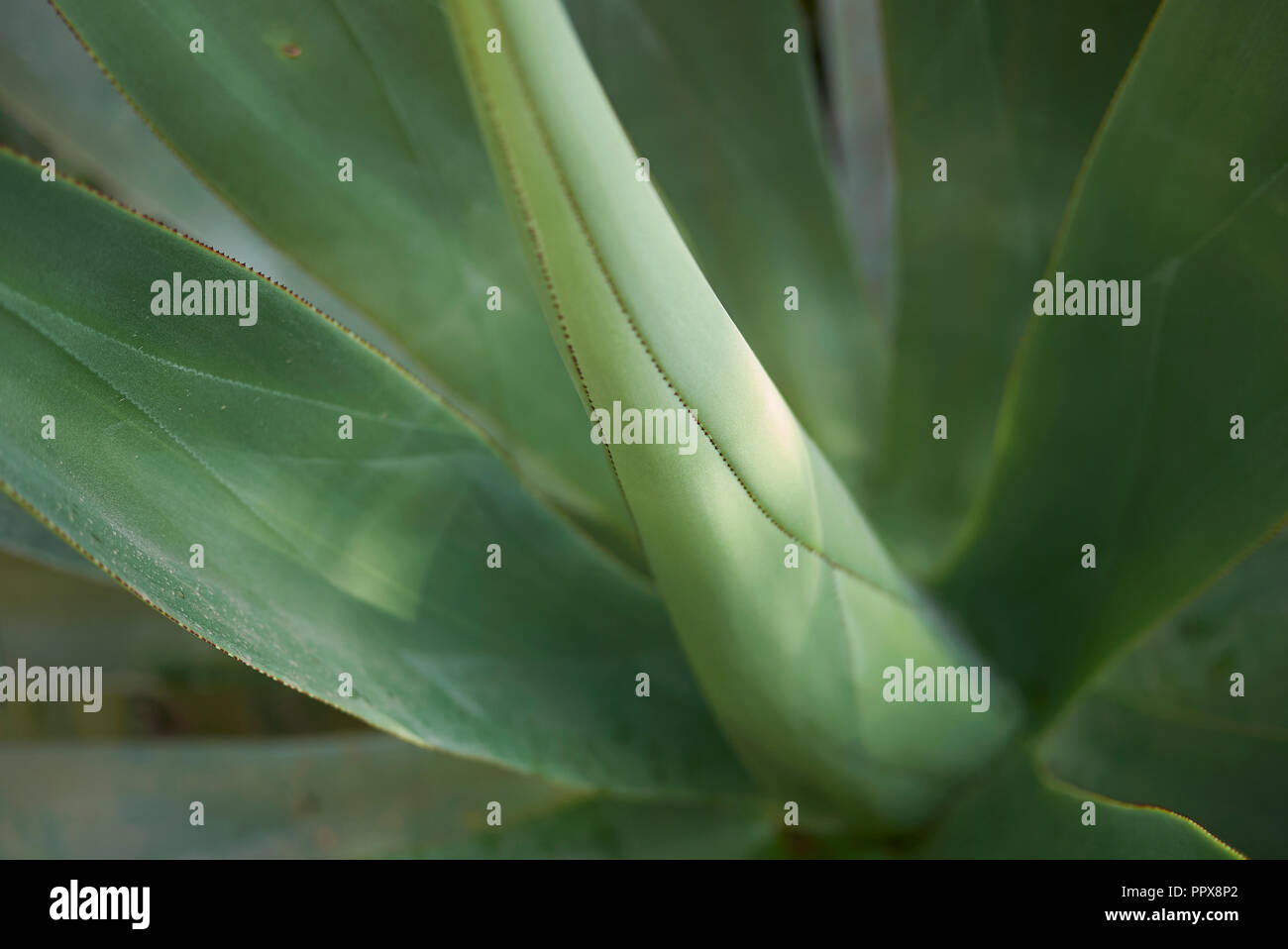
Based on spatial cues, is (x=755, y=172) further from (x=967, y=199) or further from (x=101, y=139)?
(x=101, y=139)

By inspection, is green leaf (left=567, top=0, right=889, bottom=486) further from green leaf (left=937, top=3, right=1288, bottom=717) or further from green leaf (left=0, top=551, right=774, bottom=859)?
green leaf (left=0, top=551, right=774, bottom=859)

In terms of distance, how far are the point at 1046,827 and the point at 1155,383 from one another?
266 mm

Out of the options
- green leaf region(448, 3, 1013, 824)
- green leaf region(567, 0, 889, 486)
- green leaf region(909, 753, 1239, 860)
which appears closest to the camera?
green leaf region(448, 3, 1013, 824)

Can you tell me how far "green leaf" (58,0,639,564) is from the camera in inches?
25.8

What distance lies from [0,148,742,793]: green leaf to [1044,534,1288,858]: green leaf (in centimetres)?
26

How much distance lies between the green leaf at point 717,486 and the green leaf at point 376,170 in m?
0.23

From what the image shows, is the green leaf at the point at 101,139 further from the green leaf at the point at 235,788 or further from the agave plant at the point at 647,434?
the green leaf at the point at 235,788

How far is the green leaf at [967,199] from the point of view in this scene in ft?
2.38

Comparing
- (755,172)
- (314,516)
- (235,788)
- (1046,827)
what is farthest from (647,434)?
(235,788)

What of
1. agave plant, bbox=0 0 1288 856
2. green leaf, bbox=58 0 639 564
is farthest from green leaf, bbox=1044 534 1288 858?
green leaf, bbox=58 0 639 564

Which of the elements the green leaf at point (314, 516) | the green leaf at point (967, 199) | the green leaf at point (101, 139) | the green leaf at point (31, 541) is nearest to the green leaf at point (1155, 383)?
the green leaf at point (967, 199)

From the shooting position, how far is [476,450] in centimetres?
67
